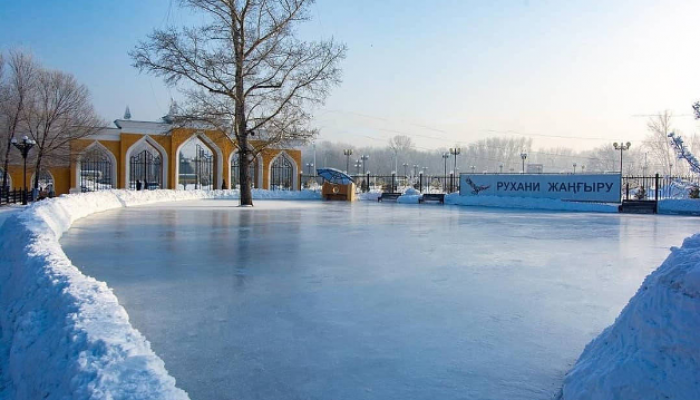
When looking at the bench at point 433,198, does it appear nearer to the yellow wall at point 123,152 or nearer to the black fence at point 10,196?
the yellow wall at point 123,152

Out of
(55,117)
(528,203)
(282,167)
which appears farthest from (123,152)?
(528,203)

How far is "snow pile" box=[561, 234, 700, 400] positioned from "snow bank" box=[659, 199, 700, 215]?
79.2ft

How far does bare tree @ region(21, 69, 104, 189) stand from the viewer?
35.6 meters

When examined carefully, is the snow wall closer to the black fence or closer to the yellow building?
the black fence

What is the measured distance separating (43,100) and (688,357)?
1734 inches

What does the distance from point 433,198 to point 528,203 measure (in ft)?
22.5

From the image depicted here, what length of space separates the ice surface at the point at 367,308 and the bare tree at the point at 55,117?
95.8ft

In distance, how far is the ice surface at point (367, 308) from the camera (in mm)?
3400

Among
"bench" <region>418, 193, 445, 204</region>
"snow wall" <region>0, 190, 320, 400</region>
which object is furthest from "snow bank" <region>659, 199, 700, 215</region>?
"snow wall" <region>0, 190, 320, 400</region>

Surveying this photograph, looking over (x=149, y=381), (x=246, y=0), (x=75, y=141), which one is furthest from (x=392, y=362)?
(x=75, y=141)

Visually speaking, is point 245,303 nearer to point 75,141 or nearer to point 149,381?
point 149,381

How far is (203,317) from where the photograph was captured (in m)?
4.80

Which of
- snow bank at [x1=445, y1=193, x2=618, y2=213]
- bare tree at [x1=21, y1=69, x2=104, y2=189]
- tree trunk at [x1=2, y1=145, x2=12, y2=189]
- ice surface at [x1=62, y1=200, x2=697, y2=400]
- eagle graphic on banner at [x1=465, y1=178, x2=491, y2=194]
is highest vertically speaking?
bare tree at [x1=21, y1=69, x2=104, y2=189]

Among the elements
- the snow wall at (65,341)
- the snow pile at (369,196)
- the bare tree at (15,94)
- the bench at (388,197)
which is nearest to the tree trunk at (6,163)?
the bare tree at (15,94)
